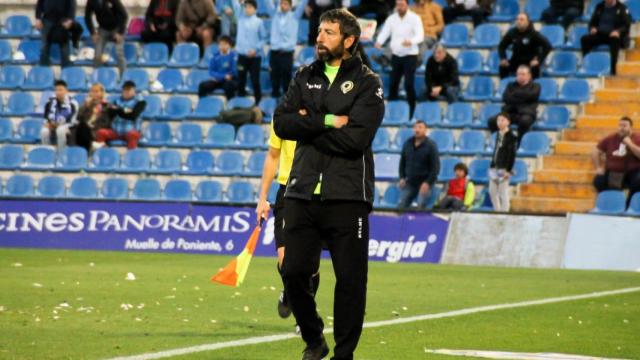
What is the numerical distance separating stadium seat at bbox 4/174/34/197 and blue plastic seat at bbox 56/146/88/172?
60 centimetres

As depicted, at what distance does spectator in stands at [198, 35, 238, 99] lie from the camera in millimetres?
27641

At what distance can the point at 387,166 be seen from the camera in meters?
25.6

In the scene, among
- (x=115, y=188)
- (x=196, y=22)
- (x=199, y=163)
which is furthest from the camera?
(x=196, y=22)

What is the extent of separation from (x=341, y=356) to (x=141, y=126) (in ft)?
65.7

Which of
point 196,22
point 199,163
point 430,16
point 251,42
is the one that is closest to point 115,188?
point 199,163

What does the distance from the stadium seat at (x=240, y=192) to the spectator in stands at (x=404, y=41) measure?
3178mm

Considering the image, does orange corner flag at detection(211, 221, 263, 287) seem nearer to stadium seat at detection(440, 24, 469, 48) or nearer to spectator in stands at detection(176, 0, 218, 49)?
stadium seat at detection(440, 24, 469, 48)

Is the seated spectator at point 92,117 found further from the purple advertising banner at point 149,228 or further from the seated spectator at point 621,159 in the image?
the seated spectator at point 621,159

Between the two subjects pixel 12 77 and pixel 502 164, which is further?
pixel 12 77

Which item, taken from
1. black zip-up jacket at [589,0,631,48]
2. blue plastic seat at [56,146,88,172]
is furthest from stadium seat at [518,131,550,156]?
blue plastic seat at [56,146,88,172]

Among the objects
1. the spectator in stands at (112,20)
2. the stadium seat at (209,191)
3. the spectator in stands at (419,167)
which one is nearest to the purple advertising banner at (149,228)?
the spectator in stands at (419,167)

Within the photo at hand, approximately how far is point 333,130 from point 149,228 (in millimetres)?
15528

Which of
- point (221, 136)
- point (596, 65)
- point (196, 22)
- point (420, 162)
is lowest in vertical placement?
point (221, 136)

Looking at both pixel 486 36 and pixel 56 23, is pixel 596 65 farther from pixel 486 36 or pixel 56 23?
pixel 56 23
